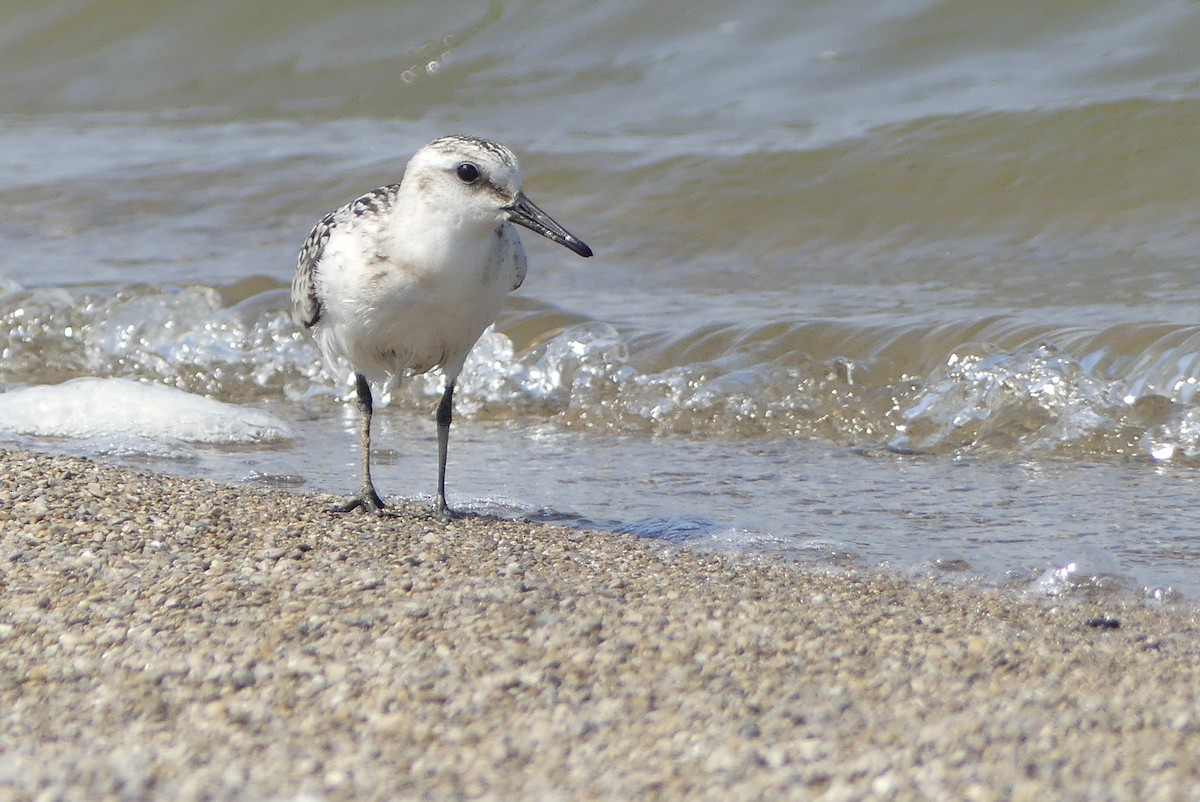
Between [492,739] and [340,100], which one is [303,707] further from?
[340,100]

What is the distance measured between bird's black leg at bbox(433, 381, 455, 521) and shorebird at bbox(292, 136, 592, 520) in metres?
0.38

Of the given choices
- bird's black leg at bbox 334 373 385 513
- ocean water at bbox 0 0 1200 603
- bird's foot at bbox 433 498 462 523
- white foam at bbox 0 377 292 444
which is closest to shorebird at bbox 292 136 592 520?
bird's black leg at bbox 334 373 385 513

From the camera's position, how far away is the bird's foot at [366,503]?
16.9ft

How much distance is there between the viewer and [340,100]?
→ 1291cm

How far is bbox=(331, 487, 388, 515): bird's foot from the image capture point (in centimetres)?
514

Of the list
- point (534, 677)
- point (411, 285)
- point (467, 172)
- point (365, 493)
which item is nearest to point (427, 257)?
point (411, 285)

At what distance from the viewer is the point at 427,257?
4602 millimetres

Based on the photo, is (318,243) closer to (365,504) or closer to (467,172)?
(467,172)

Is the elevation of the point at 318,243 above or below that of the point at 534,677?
above

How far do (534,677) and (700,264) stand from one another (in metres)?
6.19

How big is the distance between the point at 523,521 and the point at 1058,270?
4.43 m

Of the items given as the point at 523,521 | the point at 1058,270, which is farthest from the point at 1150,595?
the point at 1058,270

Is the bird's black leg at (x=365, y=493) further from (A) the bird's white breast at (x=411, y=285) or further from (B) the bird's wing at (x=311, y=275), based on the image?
(A) the bird's white breast at (x=411, y=285)

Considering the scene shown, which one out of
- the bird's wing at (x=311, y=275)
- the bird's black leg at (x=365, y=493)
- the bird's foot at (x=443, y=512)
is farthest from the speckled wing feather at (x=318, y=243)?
the bird's foot at (x=443, y=512)
